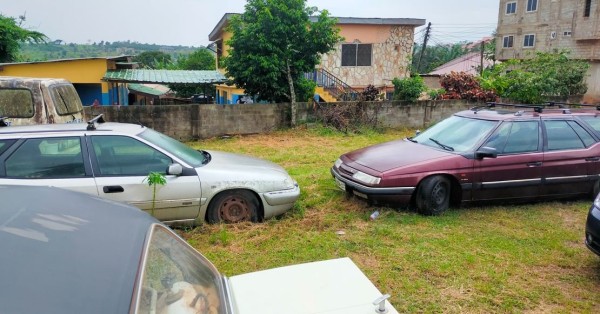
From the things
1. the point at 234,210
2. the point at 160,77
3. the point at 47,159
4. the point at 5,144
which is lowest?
the point at 234,210

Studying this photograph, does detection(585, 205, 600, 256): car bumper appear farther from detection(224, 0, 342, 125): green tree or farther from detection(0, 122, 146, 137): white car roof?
detection(224, 0, 342, 125): green tree

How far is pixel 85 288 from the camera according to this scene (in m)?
1.28

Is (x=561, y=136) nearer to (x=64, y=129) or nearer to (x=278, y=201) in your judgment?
(x=278, y=201)

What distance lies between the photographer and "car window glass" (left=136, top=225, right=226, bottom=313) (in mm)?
1561

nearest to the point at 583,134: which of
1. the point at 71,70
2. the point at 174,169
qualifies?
the point at 174,169

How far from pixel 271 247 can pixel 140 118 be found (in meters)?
8.94

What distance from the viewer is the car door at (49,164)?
177 inches

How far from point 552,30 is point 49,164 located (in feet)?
113

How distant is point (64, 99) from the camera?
796cm

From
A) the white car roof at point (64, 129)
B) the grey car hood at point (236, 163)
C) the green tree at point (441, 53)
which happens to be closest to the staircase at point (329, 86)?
the grey car hood at point (236, 163)

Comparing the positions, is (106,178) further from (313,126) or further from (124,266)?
(313,126)

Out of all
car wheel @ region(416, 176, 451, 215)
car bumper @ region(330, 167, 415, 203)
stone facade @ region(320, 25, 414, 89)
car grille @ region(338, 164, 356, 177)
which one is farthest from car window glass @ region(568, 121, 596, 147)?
stone facade @ region(320, 25, 414, 89)

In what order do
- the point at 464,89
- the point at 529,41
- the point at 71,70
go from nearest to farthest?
1. the point at 464,89
2. the point at 71,70
3. the point at 529,41

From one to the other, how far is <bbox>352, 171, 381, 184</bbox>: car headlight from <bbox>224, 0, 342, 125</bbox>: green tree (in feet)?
26.2
